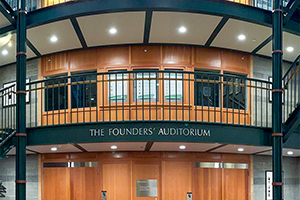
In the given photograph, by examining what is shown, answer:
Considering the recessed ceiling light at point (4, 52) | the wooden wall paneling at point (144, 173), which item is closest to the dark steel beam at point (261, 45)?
the wooden wall paneling at point (144, 173)

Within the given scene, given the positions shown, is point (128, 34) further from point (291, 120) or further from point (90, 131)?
point (291, 120)

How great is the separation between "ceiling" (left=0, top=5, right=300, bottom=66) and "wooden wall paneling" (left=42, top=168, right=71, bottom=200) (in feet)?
12.0

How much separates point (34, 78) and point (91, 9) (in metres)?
4.08

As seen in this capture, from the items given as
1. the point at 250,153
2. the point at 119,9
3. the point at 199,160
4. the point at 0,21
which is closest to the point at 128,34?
the point at 119,9

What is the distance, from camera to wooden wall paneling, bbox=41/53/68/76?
37.3 feet

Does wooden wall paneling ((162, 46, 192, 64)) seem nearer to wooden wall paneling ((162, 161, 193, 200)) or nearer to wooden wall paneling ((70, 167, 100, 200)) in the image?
wooden wall paneling ((162, 161, 193, 200))

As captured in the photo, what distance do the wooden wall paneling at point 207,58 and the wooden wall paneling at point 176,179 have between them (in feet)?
9.59

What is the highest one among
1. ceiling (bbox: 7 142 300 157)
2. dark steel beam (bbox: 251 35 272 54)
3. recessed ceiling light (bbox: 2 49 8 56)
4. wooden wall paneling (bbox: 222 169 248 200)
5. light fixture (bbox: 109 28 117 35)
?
light fixture (bbox: 109 28 117 35)

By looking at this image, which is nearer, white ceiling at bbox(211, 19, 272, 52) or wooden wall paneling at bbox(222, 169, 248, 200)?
white ceiling at bbox(211, 19, 272, 52)

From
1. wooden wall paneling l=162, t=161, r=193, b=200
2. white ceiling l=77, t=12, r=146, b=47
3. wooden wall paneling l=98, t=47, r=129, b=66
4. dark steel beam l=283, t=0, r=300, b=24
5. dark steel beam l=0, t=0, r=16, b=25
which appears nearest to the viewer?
dark steel beam l=0, t=0, r=16, b=25

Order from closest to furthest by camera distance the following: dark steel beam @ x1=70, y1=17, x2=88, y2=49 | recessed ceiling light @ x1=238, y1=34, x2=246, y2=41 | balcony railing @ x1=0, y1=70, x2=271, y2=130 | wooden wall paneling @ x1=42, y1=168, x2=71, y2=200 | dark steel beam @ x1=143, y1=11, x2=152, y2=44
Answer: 1. dark steel beam @ x1=143, y1=11, x2=152, y2=44
2. dark steel beam @ x1=70, y1=17, x2=88, y2=49
3. recessed ceiling light @ x1=238, y1=34, x2=246, y2=41
4. balcony railing @ x1=0, y1=70, x2=271, y2=130
5. wooden wall paneling @ x1=42, y1=168, x2=71, y2=200

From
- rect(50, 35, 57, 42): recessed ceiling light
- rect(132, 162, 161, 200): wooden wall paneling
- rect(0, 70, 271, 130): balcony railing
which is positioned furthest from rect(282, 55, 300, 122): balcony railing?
rect(50, 35, 57, 42): recessed ceiling light

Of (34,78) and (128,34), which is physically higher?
(128,34)

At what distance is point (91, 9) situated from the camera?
8750mm
